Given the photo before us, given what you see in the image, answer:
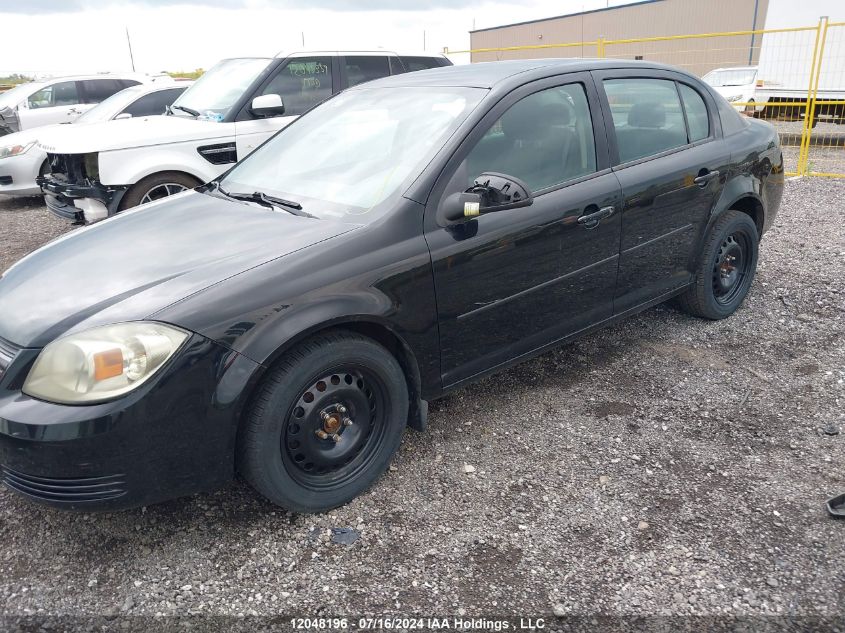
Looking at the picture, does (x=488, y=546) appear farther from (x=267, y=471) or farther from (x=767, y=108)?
(x=767, y=108)

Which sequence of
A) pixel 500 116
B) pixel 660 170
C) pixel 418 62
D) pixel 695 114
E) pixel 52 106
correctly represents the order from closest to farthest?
pixel 500 116, pixel 660 170, pixel 695 114, pixel 418 62, pixel 52 106

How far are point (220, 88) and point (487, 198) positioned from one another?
5015 mm

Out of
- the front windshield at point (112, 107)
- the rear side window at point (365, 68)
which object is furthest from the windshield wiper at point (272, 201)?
the front windshield at point (112, 107)

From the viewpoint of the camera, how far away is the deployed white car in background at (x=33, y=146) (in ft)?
29.0

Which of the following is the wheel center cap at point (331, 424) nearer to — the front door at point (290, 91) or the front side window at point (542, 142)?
the front side window at point (542, 142)

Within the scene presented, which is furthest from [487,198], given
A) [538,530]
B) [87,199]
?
[87,199]

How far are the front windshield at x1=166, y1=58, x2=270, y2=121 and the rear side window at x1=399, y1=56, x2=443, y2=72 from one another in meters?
1.52

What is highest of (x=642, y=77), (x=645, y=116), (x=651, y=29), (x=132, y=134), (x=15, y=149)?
(x=651, y=29)

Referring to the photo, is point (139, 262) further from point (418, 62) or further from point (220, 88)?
point (418, 62)

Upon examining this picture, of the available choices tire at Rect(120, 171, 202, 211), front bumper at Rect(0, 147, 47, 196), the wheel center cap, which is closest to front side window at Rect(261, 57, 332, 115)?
tire at Rect(120, 171, 202, 211)

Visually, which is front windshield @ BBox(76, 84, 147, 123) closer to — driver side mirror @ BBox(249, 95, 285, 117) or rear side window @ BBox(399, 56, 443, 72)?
driver side mirror @ BBox(249, 95, 285, 117)

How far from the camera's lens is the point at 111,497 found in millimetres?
2270

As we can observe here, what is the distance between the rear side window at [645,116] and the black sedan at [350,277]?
0.01 m

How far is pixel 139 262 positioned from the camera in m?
Result: 2.71
